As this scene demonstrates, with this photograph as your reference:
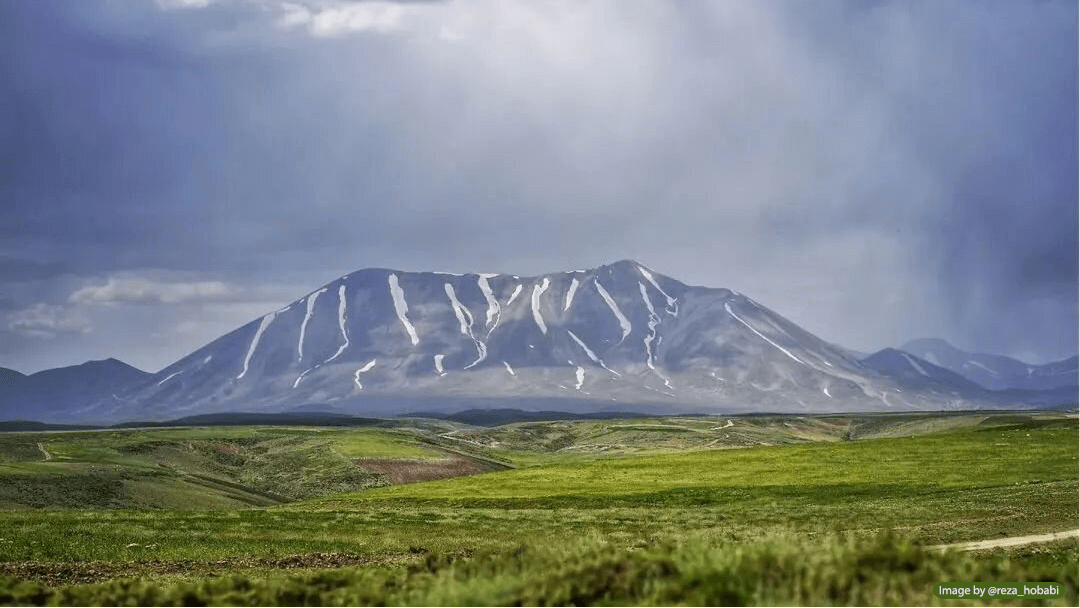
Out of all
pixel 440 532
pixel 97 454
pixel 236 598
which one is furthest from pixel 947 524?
pixel 97 454

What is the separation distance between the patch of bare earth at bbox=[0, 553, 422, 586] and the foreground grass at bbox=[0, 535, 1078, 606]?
14.7 metres

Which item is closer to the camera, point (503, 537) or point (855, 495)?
point (503, 537)

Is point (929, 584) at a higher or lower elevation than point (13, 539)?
higher

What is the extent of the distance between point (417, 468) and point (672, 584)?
119 m

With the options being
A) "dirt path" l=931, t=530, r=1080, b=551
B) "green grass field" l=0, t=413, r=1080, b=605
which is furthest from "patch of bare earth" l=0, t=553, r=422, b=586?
"dirt path" l=931, t=530, r=1080, b=551

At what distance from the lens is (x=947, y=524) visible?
152 feet

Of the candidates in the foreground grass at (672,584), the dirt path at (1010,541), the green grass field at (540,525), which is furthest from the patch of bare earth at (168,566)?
the dirt path at (1010,541)

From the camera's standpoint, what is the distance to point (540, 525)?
55.0 m

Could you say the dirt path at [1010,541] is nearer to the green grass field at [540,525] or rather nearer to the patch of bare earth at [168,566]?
the green grass field at [540,525]

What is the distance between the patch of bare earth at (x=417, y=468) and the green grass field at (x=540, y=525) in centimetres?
51

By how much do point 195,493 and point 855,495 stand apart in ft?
181

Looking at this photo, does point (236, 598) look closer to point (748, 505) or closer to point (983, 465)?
point (748, 505)

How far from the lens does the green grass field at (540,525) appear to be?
661 inches

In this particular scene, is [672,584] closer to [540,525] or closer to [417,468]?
[540,525]
